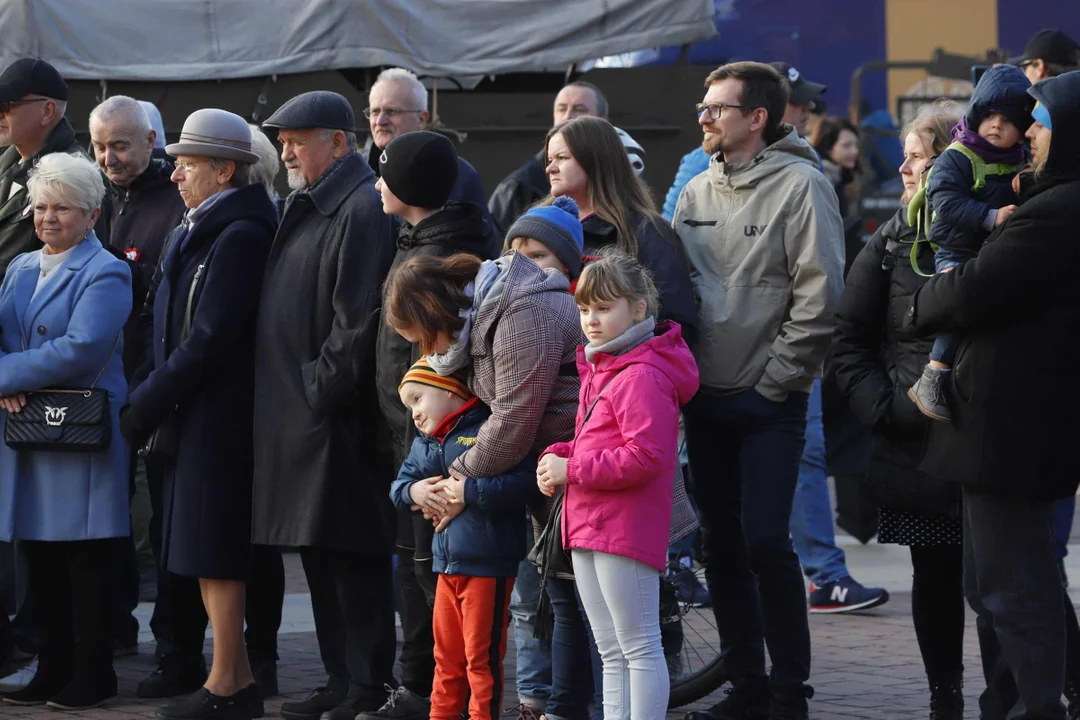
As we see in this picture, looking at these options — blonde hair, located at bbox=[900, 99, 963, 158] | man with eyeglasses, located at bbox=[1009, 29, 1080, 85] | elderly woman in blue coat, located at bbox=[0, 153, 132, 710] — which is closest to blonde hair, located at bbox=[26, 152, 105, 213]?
elderly woman in blue coat, located at bbox=[0, 153, 132, 710]

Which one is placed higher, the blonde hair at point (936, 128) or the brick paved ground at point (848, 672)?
the blonde hair at point (936, 128)

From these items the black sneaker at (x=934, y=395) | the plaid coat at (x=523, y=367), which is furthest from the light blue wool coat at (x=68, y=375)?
the black sneaker at (x=934, y=395)

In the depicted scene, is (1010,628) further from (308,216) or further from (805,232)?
(308,216)

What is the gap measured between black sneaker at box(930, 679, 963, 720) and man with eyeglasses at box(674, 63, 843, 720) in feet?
1.32

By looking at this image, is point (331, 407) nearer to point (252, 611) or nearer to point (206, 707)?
point (206, 707)

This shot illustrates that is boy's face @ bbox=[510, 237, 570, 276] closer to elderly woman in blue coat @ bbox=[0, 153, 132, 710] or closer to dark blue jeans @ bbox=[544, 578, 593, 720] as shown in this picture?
dark blue jeans @ bbox=[544, 578, 593, 720]

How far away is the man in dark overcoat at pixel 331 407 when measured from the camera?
5.41m

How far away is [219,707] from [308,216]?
1667 mm

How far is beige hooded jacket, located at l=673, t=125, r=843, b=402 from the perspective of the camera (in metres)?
5.35

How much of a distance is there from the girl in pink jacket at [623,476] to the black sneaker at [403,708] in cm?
85

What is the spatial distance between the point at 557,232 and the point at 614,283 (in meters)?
0.50

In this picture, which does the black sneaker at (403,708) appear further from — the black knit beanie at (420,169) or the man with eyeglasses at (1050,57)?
the man with eyeglasses at (1050,57)

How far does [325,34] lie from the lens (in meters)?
10.3

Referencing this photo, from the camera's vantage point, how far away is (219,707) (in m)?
5.62
